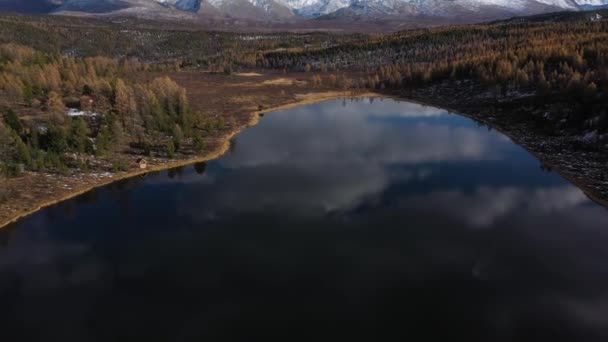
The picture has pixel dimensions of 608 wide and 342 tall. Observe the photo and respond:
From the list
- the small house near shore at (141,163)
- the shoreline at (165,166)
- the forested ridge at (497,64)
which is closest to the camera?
the shoreline at (165,166)

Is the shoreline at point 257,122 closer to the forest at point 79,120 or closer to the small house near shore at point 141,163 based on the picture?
the small house near shore at point 141,163

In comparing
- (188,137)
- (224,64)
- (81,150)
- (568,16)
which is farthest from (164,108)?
(568,16)

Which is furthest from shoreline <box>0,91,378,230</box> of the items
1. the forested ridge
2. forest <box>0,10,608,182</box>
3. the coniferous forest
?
the forested ridge

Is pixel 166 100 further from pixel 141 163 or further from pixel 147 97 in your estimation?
pixel 141 163

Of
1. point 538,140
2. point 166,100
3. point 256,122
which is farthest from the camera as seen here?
point 256,122

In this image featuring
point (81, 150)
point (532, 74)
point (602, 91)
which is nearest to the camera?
point (81, 150)

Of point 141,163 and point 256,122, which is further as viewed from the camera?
point 256,122

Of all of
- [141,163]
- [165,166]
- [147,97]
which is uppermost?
[147,97]

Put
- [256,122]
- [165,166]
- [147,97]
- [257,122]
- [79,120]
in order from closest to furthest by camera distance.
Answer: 1. [79,120]
2. [165,166]
3. [147,97]
4. [256,122]
5. [257,122]

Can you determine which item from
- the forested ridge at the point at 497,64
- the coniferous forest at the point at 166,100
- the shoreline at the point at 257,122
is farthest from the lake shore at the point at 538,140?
the forested ridge at the point at 497,64

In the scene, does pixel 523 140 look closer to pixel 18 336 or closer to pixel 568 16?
pixel 18 336

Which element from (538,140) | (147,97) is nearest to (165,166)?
(147,97)
